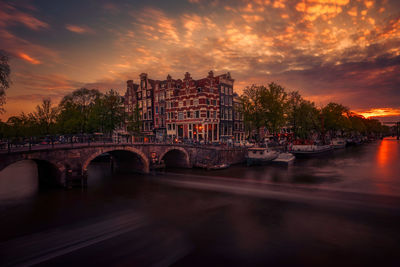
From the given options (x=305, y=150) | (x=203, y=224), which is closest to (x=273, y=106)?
(x=305, y=150)

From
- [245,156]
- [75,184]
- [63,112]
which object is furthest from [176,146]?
[63,112]

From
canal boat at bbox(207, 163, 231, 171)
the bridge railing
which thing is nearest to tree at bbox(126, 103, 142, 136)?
the bridge railing

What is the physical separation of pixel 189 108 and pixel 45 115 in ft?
128

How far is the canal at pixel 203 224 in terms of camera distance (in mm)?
11946

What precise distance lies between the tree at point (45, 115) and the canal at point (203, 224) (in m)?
36.5

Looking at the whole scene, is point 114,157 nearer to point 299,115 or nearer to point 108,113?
point 108,113

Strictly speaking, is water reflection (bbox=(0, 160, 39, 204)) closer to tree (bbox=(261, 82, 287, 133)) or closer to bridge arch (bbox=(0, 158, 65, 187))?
bridge arch (bbox=(0, 158, 65, 187))

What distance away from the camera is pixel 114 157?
1634 inches

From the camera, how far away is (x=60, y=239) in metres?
14.1

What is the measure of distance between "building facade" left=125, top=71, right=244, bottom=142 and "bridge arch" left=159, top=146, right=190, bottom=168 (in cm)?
989

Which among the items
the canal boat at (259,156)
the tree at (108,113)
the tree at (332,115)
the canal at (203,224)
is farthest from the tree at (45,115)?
the tree at (332,115)

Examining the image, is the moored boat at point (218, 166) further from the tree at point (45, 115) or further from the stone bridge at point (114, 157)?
the tree at point (45, 115)

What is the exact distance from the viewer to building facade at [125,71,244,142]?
53062 millimetres

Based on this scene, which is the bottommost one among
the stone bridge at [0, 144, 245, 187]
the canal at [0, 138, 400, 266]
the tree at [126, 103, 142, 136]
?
the canal at [0, 138, 400, 266]
